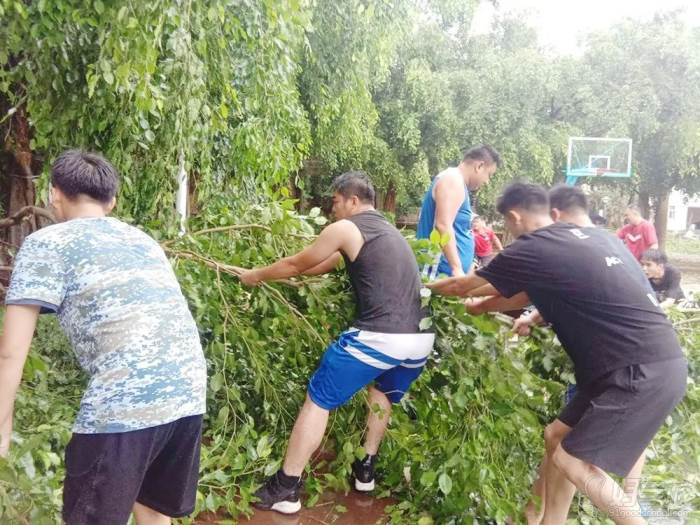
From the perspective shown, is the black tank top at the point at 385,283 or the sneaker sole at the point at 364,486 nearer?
the black tank top at the point at 385,283

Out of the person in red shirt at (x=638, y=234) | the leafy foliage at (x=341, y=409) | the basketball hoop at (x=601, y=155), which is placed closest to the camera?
the leafy foliage at (x=341, y=409)

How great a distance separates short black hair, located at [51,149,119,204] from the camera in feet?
6.12

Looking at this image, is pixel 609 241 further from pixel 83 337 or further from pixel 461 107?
pixel 461 107

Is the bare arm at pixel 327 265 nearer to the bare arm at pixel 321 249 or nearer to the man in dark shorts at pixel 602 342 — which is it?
the bare arm at pixel 321 249

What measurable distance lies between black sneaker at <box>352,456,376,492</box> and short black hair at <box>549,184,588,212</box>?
155 centimetres

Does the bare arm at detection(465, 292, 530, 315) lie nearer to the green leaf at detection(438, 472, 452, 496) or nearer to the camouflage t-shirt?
the green leaf at detection(438, 472, 452, 496)

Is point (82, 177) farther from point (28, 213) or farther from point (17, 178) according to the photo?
point (17, 178)

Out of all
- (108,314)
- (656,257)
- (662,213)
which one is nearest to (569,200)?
(108,314)

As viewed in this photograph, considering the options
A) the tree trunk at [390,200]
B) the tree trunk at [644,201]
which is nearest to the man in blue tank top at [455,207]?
the tree trunk at [390,200]

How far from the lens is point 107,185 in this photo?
1909mm

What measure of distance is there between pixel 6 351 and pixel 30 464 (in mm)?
612

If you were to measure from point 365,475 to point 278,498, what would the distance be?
1.64 ft

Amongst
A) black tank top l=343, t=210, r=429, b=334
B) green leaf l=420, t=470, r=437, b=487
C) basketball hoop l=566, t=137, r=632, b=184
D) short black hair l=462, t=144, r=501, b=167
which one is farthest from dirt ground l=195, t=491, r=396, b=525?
basketball hoop l=566, t=137, r=632, b=184

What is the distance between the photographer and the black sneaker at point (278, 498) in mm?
2938
